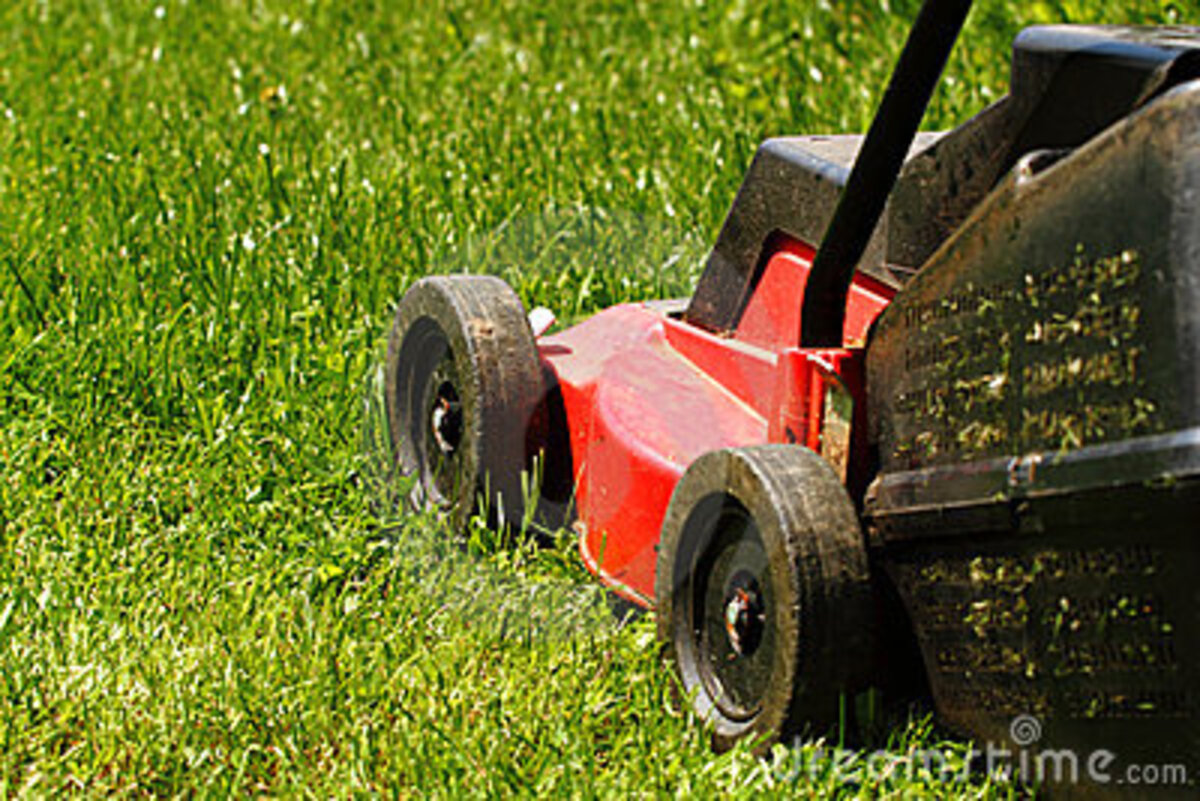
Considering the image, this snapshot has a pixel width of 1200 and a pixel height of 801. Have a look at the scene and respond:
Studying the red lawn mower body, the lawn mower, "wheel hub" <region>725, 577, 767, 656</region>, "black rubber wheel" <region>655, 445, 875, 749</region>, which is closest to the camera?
the lawn mower

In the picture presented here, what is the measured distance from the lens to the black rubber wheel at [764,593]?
182 centimetres

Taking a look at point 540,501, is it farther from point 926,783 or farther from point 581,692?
point 926,783

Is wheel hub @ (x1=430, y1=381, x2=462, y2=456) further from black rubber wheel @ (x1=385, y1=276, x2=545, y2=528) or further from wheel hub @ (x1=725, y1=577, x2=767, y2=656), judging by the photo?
wheel hub @ (x1=725, y1=577, x2=767, y2=656)

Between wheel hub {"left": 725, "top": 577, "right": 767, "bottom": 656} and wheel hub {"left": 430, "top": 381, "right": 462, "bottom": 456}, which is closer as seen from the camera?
wheel hub {"left": 725, "top": 577, "right": 767, "bottom": 656}

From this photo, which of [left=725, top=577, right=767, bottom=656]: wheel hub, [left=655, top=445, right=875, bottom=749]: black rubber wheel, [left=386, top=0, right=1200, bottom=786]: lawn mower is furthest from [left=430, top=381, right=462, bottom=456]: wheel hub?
[left=725, top=577, right=767, bottom=656]: wheel hub

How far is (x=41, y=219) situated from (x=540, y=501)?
143cm

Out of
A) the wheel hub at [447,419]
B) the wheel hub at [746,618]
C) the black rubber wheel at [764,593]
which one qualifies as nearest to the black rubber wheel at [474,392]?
the wheel hub at [447,419]

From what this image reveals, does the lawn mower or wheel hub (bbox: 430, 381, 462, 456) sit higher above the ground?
the lawn mower

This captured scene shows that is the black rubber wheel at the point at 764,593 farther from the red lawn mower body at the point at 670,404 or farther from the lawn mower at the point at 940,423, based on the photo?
the red lawn mower body at the point at 670,404

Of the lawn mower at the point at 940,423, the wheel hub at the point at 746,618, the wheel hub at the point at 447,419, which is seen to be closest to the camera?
the lawn mower at the point at 940,423

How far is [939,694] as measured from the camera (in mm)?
1873

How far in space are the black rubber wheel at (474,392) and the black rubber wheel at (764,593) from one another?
0.42 m

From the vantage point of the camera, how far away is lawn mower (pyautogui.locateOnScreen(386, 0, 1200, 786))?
154cm

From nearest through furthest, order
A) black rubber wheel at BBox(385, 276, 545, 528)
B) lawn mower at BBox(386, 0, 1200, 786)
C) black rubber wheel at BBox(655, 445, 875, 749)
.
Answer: lawn mower at BBox(386, 0, 1200, 786)
black rubber wheel at BBox(655, 445, 875, 749)
black rubber wheel at BBox(385, 276, 545, 528)
